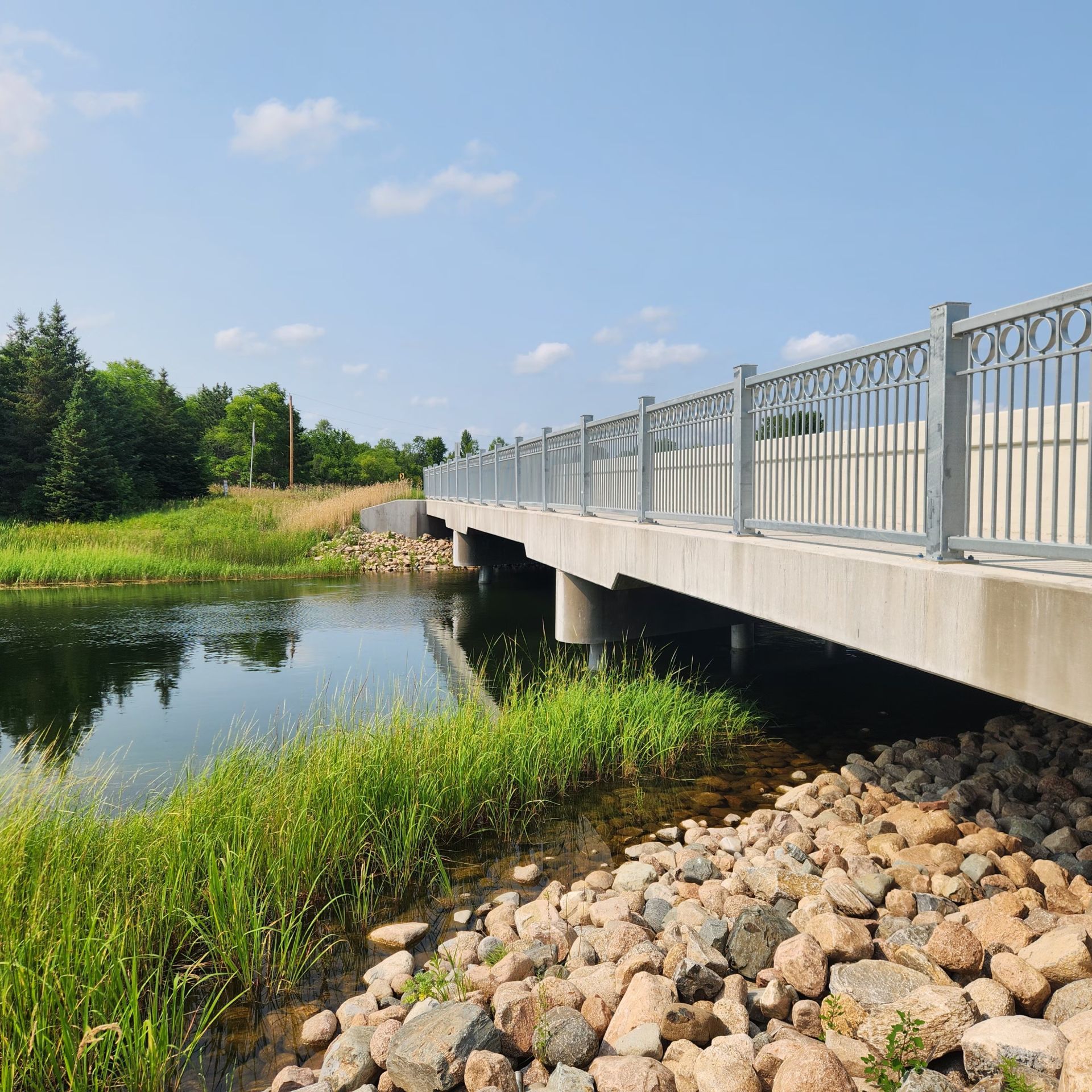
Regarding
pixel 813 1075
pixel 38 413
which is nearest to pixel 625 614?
pixel 813 1075

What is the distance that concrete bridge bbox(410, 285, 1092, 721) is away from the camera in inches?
160

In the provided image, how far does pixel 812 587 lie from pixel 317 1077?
4.20 m

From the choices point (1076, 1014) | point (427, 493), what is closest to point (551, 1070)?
point (1076, 1014)

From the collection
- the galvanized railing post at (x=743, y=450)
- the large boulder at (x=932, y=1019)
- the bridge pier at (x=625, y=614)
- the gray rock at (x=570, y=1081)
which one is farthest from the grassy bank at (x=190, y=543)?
the large boulder at (x=932, y=1019)

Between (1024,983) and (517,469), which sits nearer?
(1024,983)

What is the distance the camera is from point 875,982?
405 centimetres

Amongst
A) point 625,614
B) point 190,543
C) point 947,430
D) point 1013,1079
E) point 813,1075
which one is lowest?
point 813,1075

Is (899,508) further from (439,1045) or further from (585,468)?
(585,468)

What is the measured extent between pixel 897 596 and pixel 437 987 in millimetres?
3360

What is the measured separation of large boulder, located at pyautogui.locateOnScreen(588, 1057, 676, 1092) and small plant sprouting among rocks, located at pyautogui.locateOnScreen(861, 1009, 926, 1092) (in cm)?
82

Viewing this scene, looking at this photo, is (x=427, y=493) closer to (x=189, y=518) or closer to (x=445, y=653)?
(x=189, y=518)

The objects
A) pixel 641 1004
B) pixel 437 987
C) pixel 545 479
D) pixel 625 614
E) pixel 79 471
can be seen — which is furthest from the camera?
pixel 79 471

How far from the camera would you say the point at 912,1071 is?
3.27 metres

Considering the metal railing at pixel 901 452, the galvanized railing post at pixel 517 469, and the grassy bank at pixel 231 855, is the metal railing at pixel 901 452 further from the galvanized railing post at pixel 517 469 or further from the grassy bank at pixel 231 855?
the galvanized railing post at pixel 517 469
